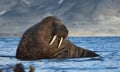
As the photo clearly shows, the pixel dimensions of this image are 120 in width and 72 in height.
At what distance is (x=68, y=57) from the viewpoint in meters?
43.2

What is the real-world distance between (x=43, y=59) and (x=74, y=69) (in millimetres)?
4697

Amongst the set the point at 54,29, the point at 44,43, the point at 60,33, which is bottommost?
the point at 44,43

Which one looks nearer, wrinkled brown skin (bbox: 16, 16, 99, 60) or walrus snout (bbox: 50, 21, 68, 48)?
walrus snout (bbox: 50, 21, 68, 48)

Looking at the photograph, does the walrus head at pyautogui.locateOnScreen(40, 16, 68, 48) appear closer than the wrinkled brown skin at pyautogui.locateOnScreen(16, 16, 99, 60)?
Yes

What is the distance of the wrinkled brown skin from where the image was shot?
39938mm

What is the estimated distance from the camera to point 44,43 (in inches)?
1572

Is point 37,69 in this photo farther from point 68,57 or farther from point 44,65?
point 68,57

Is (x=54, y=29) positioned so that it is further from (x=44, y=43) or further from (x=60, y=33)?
(x=44, y=43)

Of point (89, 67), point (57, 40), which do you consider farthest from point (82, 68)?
point (57, 40)

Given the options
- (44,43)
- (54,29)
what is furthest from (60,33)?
(44,43)

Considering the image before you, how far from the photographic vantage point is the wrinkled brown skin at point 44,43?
39938 mm

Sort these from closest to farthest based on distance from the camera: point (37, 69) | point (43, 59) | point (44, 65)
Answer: point (37, 69) < point (44, 65) < point (43, 59)

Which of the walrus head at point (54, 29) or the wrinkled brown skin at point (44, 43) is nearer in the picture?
the walrus head at point (54, 29)

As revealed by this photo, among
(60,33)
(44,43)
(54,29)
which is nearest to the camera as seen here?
(60,33)
